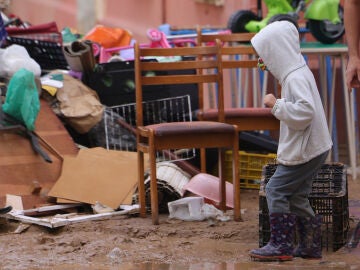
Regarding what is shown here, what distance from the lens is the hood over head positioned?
17.2 feet

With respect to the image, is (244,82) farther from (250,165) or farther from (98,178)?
(98,178)

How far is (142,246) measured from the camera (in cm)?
586

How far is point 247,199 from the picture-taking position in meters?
7.69

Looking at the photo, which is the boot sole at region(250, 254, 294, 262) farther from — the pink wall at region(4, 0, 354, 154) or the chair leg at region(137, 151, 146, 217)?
the pink wall at region(4, 0, 354, 154)

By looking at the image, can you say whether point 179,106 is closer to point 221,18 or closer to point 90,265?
point 90,265

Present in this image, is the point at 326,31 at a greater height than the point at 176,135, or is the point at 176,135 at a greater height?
the point at 326,31

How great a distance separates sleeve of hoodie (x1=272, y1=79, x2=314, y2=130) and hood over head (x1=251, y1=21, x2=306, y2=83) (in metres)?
0.17

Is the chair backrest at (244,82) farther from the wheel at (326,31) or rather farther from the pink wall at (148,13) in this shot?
the pink wall at (148,13)

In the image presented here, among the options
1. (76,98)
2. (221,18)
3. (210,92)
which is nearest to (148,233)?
(76,98)

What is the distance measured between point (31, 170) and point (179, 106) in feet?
5.70

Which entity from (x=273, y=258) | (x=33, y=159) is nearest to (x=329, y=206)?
(x=273, y=258)

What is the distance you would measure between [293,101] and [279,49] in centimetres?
35

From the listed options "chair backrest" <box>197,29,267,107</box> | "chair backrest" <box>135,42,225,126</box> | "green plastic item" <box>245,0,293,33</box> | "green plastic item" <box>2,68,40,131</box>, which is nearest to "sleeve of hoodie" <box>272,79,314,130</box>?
"chair backrest" <box>135,42,225,126</box>

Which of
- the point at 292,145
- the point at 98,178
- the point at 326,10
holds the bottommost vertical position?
the point at 98,178
